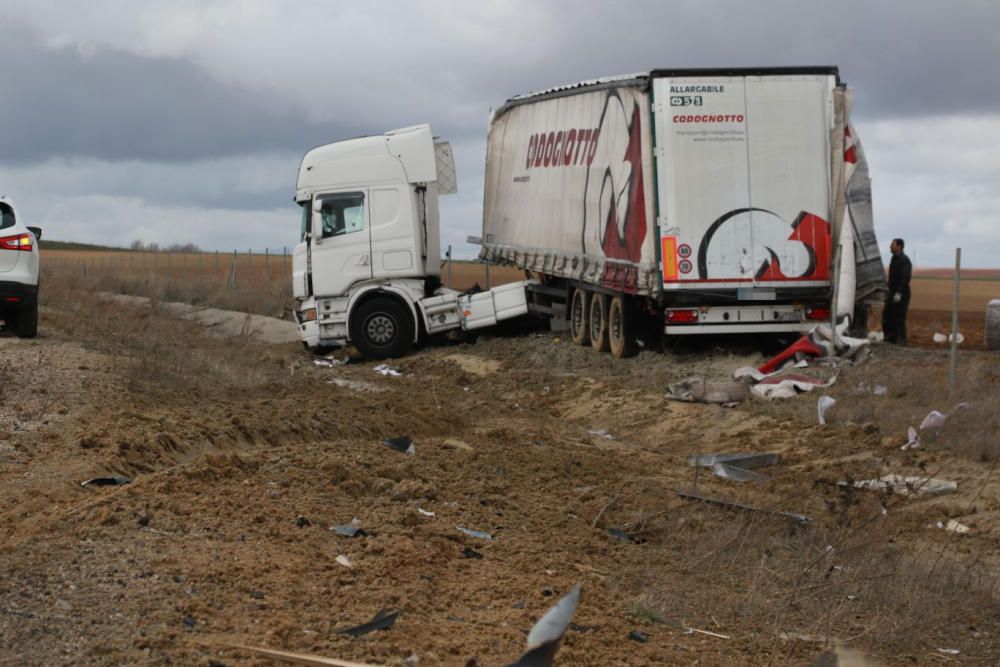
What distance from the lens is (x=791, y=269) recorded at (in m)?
18.7

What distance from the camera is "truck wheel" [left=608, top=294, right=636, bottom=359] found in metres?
20.5

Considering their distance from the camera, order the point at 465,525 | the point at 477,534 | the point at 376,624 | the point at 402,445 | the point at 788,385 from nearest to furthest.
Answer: the point at 376,624
the point at 477,534
the point at 465,525
the point at 402,445
the point at 788,385

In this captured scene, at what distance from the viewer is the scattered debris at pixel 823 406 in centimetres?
1496

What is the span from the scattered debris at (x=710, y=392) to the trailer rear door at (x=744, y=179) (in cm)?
190

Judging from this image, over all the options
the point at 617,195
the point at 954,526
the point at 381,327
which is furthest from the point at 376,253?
the point at 954,526

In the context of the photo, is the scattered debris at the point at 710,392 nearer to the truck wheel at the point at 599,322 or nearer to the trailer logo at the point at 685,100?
the trailer logo at the point at 685,100

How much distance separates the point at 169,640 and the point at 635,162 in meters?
14.3

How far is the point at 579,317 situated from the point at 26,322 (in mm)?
9207

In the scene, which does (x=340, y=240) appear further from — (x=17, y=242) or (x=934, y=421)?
(x=934, y=421)

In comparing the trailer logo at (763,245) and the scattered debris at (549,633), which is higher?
the trailer logo at (763,245)

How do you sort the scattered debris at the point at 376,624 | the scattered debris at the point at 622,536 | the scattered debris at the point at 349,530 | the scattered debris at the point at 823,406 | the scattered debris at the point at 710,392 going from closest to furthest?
1. the scattered debris at the point at 376,624
2. the scattered debris at the point at 349,530
3. the scattered debris at the point at 622,536
4. the scattered debris at the point at 823,406
5. the scattered debris at the point at 710,392

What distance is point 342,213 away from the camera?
24.1 m

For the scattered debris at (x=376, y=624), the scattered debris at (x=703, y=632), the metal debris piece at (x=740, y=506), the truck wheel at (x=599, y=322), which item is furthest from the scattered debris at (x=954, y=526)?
the truck wheel at (x=599, y=322)

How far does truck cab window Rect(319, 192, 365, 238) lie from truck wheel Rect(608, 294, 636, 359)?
5.28 metres
